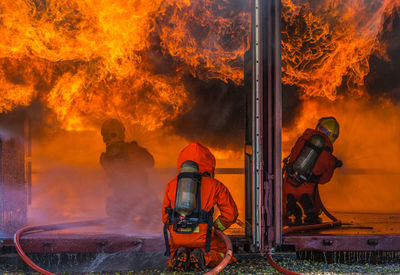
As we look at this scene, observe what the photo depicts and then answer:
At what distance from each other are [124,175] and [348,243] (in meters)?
4.45

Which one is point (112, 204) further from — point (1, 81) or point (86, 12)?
point (86, 12)

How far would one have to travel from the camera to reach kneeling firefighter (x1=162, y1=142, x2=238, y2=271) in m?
3.92

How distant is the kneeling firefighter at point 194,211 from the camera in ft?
12.9

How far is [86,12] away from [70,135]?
8.46 ft

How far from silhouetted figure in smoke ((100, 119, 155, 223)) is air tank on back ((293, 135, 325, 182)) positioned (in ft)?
10.2

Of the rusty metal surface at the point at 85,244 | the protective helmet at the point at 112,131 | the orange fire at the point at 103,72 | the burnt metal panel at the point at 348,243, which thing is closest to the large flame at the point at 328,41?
the orange fire at the point at 103,72

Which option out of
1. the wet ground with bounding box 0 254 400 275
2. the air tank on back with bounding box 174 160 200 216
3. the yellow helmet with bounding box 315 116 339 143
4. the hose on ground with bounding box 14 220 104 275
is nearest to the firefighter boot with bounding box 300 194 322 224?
the yellow helmet with bounding box 315 116 339 143

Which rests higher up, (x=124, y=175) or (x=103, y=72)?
(x=103, y=72)

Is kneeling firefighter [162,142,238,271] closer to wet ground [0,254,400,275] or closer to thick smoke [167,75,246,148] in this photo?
wet ground [0,254,400,275]

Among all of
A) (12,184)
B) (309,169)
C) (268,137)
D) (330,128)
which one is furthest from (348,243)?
(12,184)

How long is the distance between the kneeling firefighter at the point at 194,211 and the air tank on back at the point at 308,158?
2.06 metres

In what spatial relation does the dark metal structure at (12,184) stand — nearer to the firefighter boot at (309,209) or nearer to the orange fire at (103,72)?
the orange fire at (103,72)

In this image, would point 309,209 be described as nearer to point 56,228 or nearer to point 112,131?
point 112,131

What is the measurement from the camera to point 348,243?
15.7 feet
